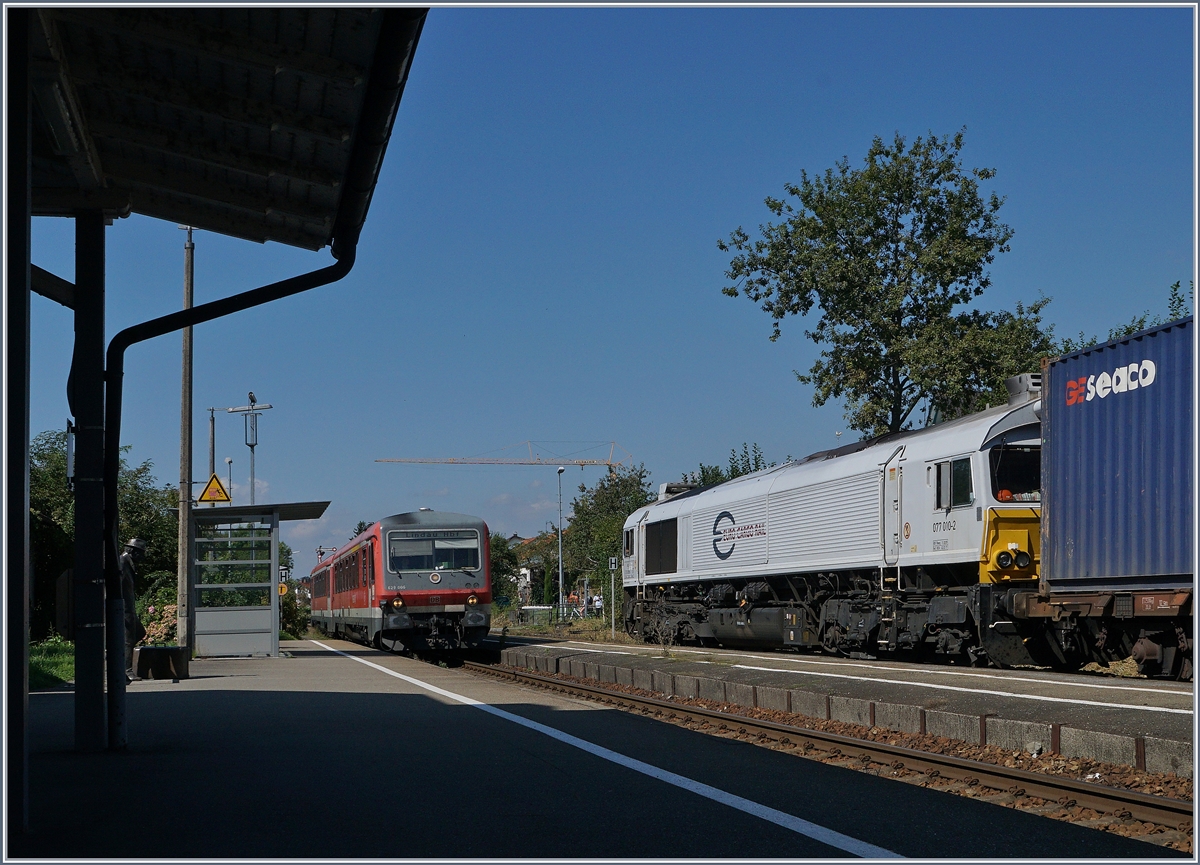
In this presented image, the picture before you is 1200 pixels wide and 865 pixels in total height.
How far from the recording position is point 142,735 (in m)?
9.70

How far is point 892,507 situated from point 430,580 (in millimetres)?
10523

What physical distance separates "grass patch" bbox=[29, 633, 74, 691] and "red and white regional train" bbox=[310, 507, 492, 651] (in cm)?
600

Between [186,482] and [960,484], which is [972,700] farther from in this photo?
[186,482]

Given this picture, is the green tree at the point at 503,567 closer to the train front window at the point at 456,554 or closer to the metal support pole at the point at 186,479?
the train front window at the point at 456,554

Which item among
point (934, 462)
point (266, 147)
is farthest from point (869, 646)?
point (266, 147)

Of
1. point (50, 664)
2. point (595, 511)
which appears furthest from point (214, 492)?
point (595, 511)

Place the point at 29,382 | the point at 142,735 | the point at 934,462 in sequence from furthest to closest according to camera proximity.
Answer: the point at 934,462
the point at 142,735
the point at 29,382

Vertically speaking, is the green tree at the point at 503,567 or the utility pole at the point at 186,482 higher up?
the utility pole at the point at 186,482

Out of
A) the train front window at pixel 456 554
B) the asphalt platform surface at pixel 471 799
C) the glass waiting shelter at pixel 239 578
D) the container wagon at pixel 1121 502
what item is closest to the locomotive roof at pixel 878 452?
the container wagon at pixel 1121 502

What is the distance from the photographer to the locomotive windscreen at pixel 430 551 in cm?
2548

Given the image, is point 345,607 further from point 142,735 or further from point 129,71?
point 129,71

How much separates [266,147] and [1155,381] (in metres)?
9.47

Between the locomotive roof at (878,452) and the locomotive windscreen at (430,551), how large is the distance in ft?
17.1

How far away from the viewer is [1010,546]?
1599 cm
